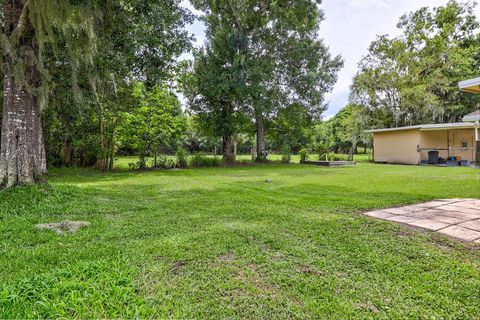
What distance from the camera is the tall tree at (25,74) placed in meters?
4.31

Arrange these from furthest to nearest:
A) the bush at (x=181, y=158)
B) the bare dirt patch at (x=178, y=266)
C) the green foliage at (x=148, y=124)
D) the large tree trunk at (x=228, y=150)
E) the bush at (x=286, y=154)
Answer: the bush at (x=286, y=154), the large tree trunk at (x=228, y=150), the bush at (x=181, y=158), the green foliage at (x=148, y=124), the bare dirt patch at (x=178, y=266)

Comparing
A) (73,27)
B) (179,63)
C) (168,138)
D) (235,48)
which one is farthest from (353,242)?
A: (235,48)

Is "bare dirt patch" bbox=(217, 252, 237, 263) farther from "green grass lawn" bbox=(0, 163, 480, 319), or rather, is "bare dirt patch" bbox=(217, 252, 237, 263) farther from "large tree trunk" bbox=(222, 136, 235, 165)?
"large tree trunk" bbox=(222, 136, 235, 165)

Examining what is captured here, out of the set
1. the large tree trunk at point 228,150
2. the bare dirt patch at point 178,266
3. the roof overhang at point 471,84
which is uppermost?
the roof overhang at point 471,84

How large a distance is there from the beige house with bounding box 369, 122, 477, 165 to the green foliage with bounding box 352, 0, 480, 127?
280 cm

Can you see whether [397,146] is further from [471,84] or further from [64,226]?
[64,226]

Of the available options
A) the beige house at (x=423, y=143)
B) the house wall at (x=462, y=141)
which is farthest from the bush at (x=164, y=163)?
the house wall at (x=462, y=141)

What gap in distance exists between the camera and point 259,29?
13953 millimetres

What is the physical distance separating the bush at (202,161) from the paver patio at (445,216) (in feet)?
32.2

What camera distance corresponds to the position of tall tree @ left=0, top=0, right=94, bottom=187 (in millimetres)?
4309

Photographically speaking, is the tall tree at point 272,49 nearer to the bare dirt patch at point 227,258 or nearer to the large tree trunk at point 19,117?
the large tree trunk at point 19,117

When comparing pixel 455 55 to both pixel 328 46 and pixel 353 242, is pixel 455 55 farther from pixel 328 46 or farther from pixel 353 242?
pixel 353 242

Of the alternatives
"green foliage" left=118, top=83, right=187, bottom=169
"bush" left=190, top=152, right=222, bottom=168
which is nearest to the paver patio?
"green foliage" left=118, top=83, right=187, bottom=169

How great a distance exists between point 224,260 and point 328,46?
1655 centimetres
